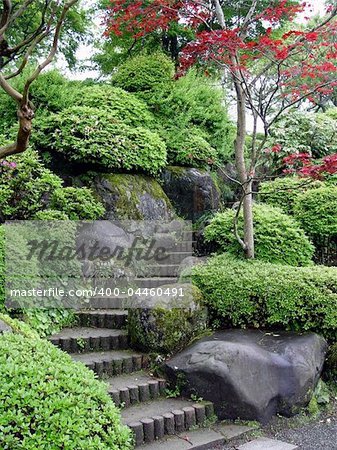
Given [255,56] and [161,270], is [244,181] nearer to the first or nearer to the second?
[255,56]

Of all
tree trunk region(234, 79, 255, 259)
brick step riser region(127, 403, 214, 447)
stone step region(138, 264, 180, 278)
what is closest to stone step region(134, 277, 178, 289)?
stone step region(138, 264, 180, 278)

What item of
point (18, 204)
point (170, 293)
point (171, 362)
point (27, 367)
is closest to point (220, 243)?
point (170, 293)

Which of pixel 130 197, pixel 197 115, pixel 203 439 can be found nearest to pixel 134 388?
pixel 203 439

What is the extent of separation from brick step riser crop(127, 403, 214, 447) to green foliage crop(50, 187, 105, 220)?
2.88m

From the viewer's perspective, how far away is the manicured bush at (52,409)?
7.09 feet

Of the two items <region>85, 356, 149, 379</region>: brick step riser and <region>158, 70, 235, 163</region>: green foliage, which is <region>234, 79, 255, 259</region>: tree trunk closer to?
<region>85, 356, 149, 379</region>: brick step riser

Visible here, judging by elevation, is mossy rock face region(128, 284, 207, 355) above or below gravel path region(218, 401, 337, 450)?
above

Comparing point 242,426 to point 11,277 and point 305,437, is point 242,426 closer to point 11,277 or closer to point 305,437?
point 305,437

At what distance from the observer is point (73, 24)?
418 inches

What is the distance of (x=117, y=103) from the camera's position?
7.79m

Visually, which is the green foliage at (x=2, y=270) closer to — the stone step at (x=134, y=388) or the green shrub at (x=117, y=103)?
the stone step at (x=134, y=388)

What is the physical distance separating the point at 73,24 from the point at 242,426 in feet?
31.7

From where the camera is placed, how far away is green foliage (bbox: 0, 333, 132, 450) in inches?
85.1

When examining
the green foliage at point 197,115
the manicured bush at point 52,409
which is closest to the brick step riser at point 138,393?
the manicured bush at point 52,409
